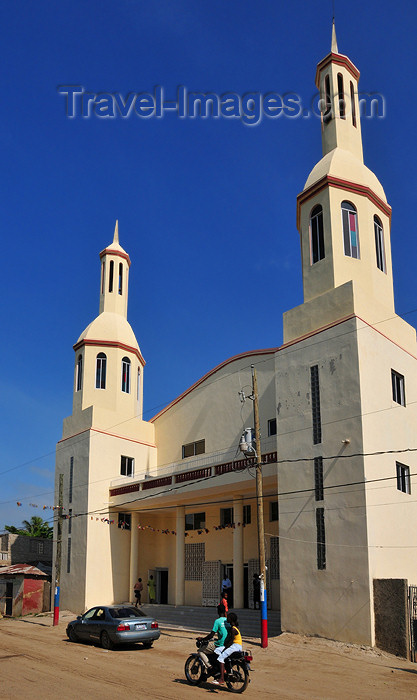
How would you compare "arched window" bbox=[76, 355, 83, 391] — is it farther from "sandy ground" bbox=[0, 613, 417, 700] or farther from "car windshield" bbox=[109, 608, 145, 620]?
"car windshield" bbox=[109, 608, 145, 620]

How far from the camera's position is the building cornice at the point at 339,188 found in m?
24.7

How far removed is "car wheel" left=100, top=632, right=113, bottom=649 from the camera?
18.8 m

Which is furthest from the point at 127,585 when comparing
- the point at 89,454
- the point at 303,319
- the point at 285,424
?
the point at 303,319

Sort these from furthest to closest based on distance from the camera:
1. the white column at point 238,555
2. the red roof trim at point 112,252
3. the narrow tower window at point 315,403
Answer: the red roof trim at point 112,252 < the white column at point 238,555 < the narrow tower window at point 315,403

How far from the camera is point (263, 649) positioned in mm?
18812

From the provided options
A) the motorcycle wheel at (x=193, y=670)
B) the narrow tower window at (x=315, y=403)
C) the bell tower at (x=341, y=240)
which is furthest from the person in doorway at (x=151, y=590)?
the motorcycle wheel at (x=193, y=670)

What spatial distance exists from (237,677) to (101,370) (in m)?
24.5

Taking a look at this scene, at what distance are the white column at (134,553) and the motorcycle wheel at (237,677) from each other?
19.7 metres

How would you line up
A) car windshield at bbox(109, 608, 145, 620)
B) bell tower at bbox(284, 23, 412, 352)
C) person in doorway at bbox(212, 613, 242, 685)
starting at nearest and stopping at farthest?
person in doorway at bbox(212, 613, 242, 685) → car windshield at bbox(109, 608, 145, 620) → bell tower at bbox(284, 23, 412, 352)

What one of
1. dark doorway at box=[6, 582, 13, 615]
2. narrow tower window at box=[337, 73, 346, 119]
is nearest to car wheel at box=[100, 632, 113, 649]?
dark doorway at box=[6, 582, 13, 615]

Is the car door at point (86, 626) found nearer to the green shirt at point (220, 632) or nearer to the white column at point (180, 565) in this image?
the green shirt at point (220, 632)

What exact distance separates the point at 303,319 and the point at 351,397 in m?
3.99

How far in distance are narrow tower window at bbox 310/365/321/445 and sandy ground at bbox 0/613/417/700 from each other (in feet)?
20.0

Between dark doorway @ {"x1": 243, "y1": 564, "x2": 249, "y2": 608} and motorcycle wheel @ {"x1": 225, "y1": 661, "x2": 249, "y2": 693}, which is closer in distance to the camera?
motorcycle wheel @ {"x1": 225, "y1": 661, "x2": 249, "y2": 693}
